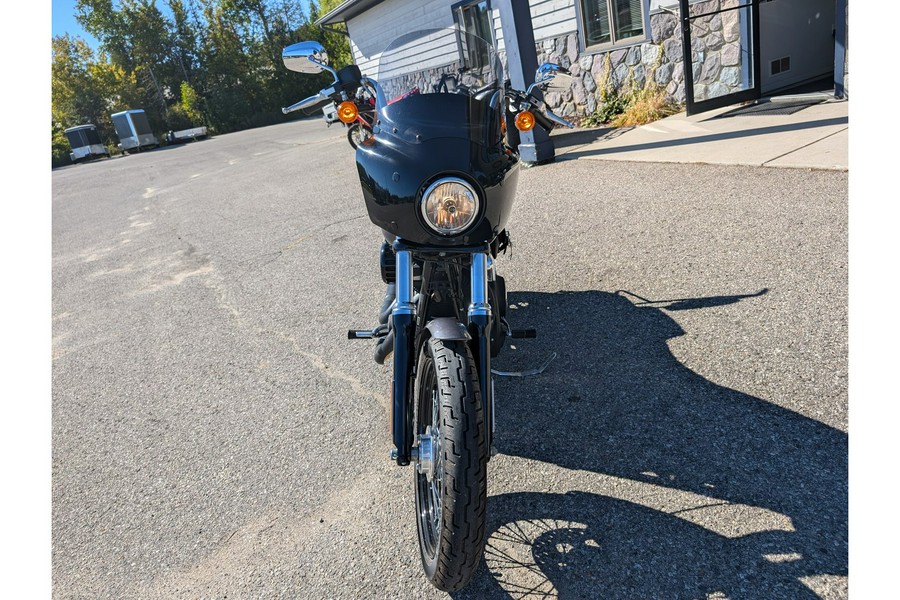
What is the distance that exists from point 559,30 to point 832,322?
9.59 meters

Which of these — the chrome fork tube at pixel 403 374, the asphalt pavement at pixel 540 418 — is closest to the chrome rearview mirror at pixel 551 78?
the chrome fork tube at pixel 403 374

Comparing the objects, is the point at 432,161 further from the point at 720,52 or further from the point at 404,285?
the point at 720,52

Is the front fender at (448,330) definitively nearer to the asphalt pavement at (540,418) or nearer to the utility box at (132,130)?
the asphalt pavement at (540,418)

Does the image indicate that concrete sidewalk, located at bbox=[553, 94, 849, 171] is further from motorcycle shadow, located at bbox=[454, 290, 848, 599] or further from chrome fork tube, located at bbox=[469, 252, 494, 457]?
chrome fork tube, located at bbox=[469, 252, 494, 457]

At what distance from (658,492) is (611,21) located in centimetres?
998

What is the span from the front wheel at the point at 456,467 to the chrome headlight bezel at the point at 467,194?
39cm

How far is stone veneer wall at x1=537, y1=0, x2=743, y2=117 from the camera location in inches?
353

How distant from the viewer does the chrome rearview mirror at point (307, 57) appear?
288cm

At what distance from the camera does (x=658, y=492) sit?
7.73 feet

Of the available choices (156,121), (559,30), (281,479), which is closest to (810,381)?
(281,479)

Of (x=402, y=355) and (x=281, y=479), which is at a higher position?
(x=402, y=355)

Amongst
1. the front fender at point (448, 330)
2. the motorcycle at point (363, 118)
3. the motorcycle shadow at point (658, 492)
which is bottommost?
the motorcycle shadow at point (658, 492)

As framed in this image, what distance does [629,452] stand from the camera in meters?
2.60

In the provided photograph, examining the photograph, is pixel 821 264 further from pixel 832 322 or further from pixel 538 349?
pixel 538 349
